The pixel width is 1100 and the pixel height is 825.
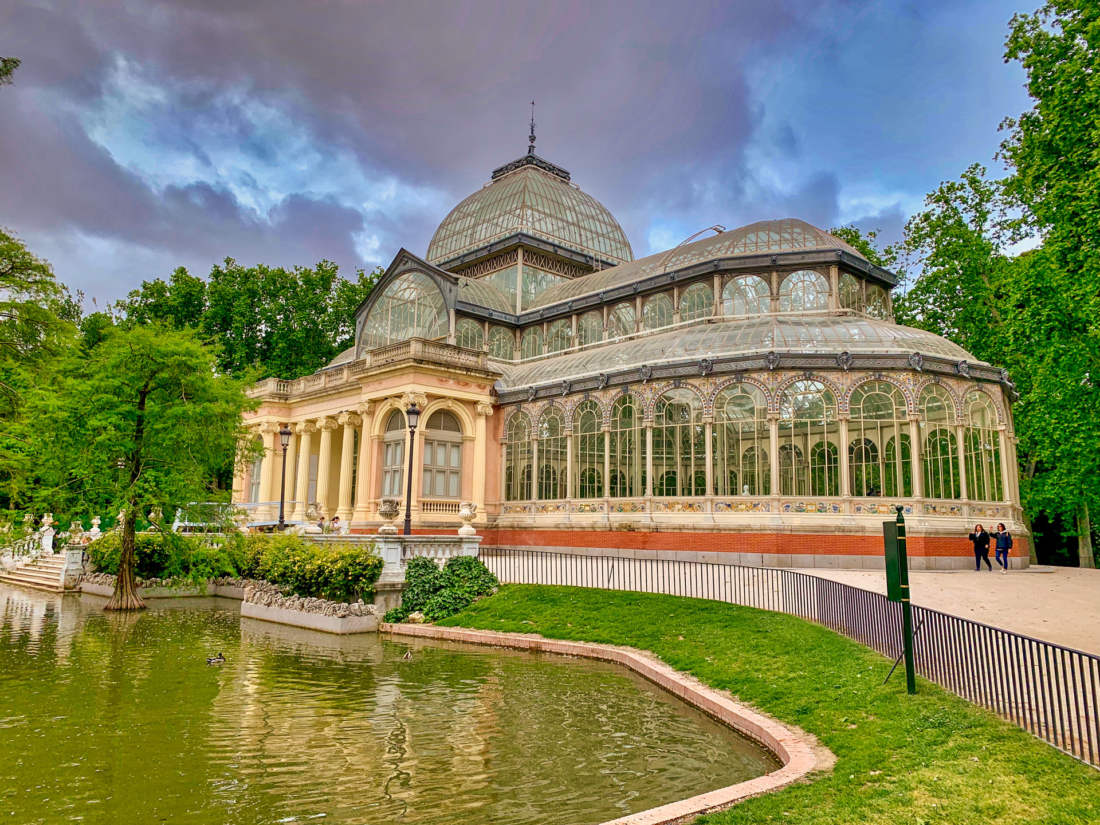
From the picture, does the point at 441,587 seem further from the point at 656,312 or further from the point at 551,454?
the point at 656,312

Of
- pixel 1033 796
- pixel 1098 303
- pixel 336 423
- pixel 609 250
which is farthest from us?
pixel 609 250

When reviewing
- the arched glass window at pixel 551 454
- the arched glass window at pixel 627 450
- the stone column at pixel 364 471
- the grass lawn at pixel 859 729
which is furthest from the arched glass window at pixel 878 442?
the stone column at pixel 364 471

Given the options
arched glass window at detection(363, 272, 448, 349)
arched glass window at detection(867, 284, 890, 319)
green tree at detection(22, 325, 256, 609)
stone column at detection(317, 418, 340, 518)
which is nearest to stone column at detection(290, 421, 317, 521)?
stone column at detection(317, 418, 340, 518)

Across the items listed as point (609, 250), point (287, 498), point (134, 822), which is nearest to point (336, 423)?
point (287, 498)

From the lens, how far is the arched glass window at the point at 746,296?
28500mm

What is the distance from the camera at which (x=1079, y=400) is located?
2192 centimetres

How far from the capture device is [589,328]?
111 feet

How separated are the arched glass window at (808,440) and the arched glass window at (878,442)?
591 mm

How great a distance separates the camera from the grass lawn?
18.3ft

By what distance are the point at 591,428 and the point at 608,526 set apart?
12.8 ft

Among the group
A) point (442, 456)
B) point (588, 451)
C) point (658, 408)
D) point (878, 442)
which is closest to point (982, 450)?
point (878, 442)

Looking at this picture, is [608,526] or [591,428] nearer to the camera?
[608,526]

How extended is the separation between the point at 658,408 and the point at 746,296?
687 centimetres

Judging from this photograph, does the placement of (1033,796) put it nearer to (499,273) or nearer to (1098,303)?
(1098,303)
